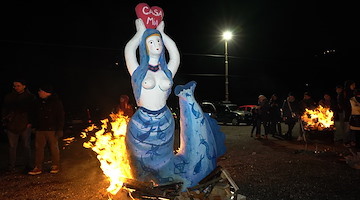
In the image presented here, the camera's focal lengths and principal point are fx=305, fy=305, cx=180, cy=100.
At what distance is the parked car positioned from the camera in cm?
1819

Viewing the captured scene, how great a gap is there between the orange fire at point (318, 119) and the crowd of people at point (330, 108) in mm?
152

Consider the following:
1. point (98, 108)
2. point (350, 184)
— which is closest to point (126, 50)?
point (350, 184)

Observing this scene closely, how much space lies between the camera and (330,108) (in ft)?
32.6

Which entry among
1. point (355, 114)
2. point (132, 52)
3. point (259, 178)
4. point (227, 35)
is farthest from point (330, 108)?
point (227, 35)

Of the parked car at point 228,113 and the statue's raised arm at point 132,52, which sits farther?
the parked car at point 228,113

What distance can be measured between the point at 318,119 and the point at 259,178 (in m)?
4.56

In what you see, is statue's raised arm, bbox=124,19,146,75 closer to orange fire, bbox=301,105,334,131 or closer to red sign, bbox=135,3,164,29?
red sign, bbox=135,3,164,29

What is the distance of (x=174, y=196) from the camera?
11.7 ft

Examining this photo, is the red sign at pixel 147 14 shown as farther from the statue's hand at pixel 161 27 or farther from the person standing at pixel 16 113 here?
the person standing at pixel 16 113

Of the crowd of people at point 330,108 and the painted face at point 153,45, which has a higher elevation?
the painted face at point 153,45

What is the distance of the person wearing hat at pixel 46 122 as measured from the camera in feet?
20.3

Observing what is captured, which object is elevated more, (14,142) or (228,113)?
(228,113)

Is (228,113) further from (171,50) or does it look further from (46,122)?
(171,50)

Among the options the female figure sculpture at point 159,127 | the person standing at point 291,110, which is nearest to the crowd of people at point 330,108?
the person standing at point 291,110
